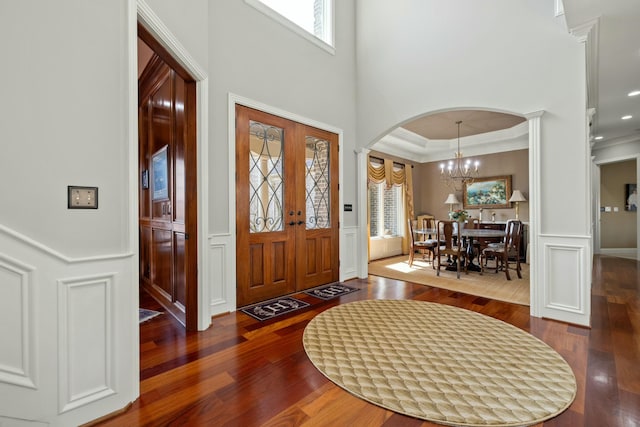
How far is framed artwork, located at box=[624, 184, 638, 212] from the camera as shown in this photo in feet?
24.6

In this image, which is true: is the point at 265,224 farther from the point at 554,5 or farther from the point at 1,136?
the point at 554,5

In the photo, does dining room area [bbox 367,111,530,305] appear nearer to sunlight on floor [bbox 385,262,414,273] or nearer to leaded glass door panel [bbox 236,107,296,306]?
sunlight on floor [bbox 385,262,414,273]

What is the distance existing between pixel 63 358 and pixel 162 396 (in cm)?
58

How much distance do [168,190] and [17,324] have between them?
1996 mm

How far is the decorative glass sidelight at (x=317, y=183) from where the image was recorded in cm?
A: 403

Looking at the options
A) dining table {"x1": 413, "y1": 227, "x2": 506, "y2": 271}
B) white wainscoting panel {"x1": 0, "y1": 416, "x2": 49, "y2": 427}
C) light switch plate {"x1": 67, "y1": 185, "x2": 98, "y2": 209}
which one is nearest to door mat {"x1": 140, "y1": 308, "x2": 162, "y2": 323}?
white wainscoting panel {"x1": 0, "y1": 416, "x2": 49, "y2": 427}

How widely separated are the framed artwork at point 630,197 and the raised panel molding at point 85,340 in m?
11.0

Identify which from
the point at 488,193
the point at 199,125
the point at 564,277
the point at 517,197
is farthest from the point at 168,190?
the point at 488,193

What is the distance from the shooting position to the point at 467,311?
3.13 metres

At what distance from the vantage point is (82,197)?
147 cm

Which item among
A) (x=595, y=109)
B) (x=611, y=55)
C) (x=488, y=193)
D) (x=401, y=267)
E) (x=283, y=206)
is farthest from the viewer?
(x=488, y=193)

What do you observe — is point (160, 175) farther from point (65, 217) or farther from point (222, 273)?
point (65, 217)

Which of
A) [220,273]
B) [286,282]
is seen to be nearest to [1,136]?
[220,273]

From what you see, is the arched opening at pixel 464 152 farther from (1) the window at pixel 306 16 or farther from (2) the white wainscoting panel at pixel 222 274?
(2) the white wainscoting panel at pixel 222 274
